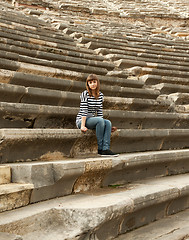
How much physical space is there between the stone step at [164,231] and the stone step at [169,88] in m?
2.57

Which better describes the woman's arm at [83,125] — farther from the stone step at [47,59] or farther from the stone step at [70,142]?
the stone step at [47,59]

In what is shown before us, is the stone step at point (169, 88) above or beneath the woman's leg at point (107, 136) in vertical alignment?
above

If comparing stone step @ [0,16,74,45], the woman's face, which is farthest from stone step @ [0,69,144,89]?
stone step @ [0,16,74,45]

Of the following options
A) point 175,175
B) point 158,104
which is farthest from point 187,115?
point 175,175

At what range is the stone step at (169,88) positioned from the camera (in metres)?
4.60

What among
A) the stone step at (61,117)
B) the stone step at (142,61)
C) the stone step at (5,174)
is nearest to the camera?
the stone step at (5,174)

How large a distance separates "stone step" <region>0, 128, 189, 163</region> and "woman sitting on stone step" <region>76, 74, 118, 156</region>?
10cm

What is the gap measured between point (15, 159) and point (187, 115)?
8.19 ft

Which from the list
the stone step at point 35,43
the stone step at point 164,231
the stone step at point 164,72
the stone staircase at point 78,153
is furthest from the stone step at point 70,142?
the stone step at point 35,43

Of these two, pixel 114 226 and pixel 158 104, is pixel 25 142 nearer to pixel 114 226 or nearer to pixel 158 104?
pixel 114 226

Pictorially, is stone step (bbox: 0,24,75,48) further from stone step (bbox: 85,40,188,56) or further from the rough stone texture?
the rough stone texture

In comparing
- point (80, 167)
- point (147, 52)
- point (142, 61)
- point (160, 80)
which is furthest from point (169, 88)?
point (80, 167)

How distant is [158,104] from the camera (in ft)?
12.9

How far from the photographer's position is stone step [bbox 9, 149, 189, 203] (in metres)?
1.99
